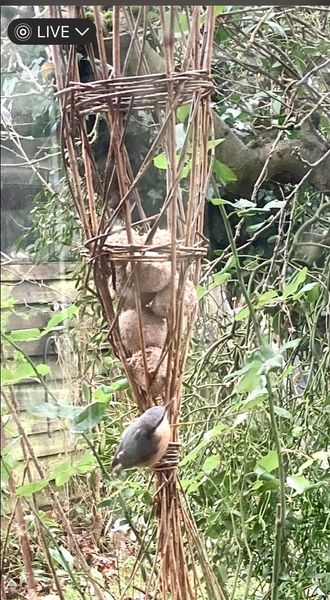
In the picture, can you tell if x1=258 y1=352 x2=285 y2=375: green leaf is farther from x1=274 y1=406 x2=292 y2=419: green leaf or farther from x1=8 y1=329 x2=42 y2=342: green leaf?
x1=8 y1=329 x2=42 y2=342: green leaf

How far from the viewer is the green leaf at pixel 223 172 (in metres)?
0.98

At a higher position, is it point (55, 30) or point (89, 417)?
point (55, 30)

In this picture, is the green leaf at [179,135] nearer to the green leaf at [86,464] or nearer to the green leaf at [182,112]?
the green leaf at [182,112]

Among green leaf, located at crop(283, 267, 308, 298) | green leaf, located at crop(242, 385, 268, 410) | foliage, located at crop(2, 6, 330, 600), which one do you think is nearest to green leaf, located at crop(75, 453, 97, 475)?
foliage, located at crop(2, 6, 330, 600)

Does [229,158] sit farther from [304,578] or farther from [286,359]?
[304,578]

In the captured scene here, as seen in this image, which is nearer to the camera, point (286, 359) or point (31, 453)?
point (31, 453)

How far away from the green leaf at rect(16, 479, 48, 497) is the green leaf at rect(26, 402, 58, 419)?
0.08m

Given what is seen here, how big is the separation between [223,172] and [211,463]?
1.27 ft

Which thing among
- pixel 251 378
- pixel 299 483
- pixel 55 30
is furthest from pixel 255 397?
pixel 55 30

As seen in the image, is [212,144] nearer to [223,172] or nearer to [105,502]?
[223,172]

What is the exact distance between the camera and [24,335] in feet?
3.02

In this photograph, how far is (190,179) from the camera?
93cm

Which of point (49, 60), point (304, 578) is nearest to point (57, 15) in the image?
point (49, 60)

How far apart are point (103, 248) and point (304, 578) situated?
0.53m
